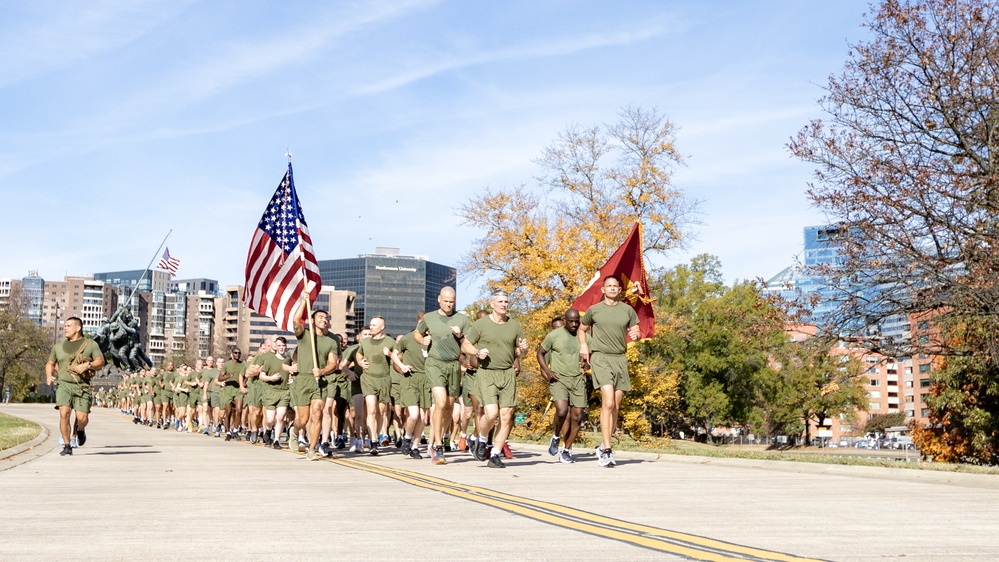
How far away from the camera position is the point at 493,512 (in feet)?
27.2

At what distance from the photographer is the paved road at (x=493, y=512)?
634 cm

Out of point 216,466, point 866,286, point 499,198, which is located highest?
point 499,198

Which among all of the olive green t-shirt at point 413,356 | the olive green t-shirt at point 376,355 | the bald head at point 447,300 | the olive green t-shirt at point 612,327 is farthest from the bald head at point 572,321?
the olive green t-shirt at point 376,355

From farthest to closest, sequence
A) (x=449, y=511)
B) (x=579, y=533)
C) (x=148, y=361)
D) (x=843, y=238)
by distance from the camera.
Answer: (x=148, y=361) → (x=843, y=238) → (x=449, y=511) → (x=579, y=533)

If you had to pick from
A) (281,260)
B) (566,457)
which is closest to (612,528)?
(566,457)

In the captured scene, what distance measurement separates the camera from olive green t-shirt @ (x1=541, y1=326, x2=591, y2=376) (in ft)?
50.7

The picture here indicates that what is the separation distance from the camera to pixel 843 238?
85.9ft

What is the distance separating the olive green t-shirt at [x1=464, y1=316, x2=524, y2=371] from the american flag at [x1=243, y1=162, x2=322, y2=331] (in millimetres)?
5454

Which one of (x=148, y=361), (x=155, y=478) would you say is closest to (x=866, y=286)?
(x=155, y=478)

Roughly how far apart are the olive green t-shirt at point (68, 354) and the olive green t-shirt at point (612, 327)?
7830 mm

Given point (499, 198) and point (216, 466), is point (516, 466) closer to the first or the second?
point (216, 466)

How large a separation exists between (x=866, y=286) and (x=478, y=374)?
16.0 metres

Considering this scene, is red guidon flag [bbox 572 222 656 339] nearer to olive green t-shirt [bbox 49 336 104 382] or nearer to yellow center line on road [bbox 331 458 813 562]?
olive green t-shirt [bbox 49 336 104 382]

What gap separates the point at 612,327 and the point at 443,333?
2251 millimetres
